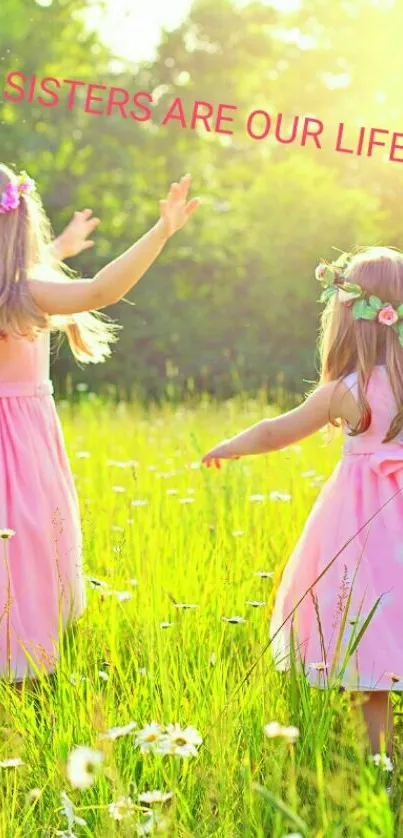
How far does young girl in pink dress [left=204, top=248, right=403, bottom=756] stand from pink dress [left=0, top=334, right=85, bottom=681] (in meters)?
0.57

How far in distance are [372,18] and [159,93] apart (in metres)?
5.18

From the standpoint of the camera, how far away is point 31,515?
3.27 m

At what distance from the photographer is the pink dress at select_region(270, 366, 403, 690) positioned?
2.68 meters

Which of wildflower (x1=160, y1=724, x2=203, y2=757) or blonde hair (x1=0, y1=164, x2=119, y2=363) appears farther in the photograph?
blonde hair (x1=0, y1=164, x2=119, y2=363)

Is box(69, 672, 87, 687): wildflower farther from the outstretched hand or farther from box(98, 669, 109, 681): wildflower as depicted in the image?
the outstretched hand

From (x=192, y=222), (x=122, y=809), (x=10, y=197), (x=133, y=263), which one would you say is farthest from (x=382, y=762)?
(x=192, y=222)

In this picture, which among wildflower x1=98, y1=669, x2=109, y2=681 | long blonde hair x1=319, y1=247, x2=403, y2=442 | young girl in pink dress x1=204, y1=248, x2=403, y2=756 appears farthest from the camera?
long blonde hair x1=319, y1=247, x2=403, y2=442

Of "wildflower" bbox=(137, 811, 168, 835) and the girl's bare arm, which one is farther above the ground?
the girl's bare arm

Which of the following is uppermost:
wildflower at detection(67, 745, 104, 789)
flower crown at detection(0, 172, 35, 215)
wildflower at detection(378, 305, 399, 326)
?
flower crown at detection(0, 172, 35, 215)

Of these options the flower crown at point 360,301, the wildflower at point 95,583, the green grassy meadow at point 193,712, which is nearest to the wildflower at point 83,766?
the green grassy meadow at point 193,712

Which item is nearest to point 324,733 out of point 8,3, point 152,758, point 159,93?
point 152,758

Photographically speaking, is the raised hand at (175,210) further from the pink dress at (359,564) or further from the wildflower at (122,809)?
the wildflower at (122,809)

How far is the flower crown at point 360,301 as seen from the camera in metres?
2.87

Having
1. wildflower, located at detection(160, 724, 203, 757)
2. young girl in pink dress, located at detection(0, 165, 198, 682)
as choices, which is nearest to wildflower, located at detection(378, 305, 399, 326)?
young girl in pink dress, located at detection(0, 165, 198, 682)
